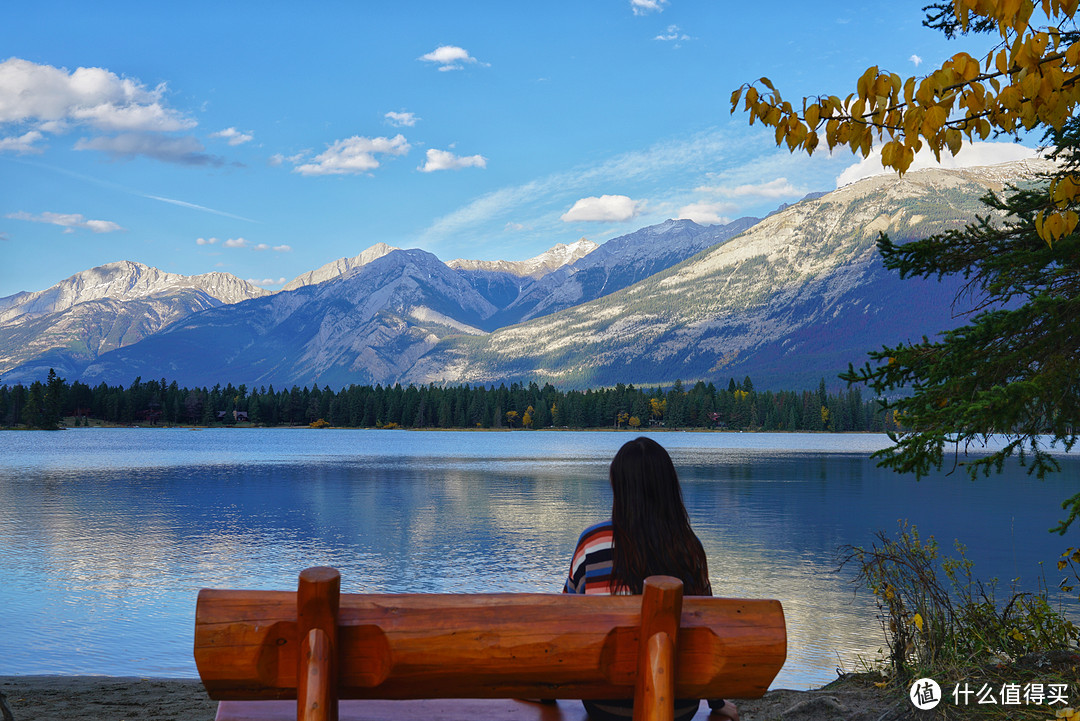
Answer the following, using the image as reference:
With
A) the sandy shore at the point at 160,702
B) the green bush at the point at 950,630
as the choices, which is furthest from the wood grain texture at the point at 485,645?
the green bush at the point at 950,630

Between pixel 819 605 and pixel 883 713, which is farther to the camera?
pixel 819 605

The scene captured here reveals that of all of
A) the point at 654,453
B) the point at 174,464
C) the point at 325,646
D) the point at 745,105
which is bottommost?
the point at 174,464

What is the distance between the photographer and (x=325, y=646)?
350 centimetres

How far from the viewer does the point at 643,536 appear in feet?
16.3

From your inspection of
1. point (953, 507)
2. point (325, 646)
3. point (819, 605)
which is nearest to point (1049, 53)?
point (325, 646)

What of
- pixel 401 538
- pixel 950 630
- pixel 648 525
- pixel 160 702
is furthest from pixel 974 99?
pixel 401 538

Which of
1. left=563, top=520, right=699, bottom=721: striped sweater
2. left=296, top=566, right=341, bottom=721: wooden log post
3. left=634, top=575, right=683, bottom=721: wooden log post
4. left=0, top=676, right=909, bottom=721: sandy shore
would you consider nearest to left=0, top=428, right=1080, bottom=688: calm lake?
left=0, top=676, right=909, bottom=721: sandy shore

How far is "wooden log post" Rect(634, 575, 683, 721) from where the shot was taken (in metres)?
3.62

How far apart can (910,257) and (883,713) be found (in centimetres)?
586

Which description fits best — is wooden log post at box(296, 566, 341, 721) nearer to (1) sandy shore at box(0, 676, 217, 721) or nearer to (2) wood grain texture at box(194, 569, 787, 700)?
(2) wood grain texture at box(194, 569, 787, 700)

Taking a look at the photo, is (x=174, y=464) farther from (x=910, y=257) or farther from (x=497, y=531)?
(x=910, y=257)

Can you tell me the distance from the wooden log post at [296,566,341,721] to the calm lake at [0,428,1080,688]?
1046 centimetres

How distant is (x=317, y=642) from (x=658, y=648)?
147 cm

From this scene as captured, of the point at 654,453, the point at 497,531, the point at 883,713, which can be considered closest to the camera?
the point at 654,453
